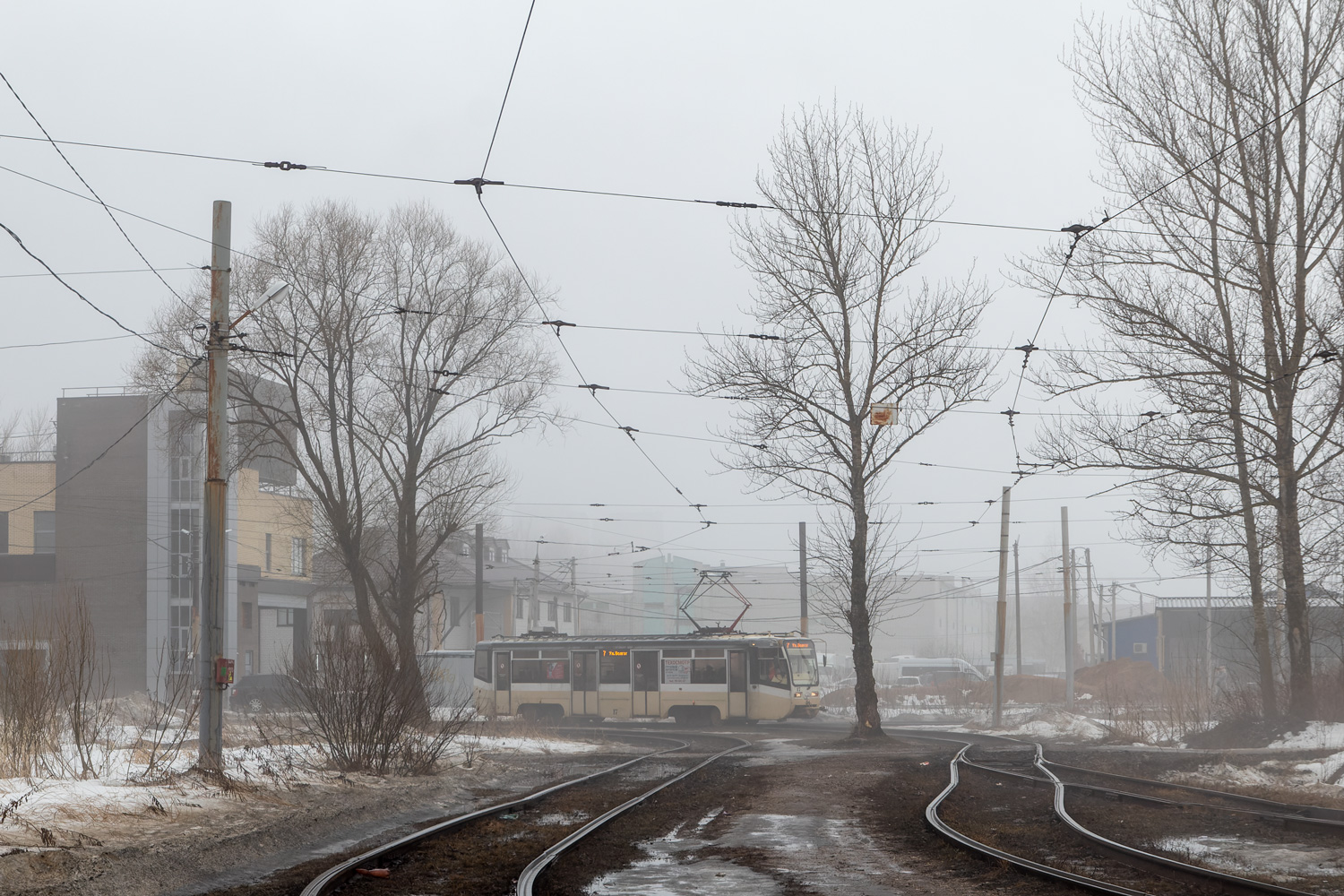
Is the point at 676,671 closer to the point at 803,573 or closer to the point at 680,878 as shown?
the point at 803,573

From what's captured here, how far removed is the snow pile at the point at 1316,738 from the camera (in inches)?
777

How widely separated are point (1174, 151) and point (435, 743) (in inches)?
698

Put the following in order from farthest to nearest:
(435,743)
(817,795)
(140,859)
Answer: (435,743) < (817,795) < (140,859)

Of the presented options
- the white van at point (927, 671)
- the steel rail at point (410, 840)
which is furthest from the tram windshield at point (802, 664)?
the white van at point (927, 671)

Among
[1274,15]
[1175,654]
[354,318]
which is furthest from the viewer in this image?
[1175,654]

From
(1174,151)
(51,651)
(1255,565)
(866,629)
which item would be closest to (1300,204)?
(1174,151)

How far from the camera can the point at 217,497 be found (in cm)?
1457

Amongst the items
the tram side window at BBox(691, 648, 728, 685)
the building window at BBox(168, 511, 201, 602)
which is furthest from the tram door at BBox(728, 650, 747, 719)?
the building window at BBox(168, 511, 201, 602)

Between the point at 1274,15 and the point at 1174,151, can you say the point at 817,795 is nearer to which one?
the point at 1174,151

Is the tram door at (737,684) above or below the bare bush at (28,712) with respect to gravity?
below

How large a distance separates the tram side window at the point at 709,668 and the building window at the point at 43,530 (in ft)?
118

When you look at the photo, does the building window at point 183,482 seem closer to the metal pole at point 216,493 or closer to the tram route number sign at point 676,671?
the tram route number sign at point 676,671

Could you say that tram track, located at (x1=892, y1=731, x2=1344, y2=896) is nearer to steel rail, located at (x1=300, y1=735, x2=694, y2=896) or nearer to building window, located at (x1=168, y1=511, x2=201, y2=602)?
steel rail, located at (x1=300, y1=735, x2=694, y2=896)

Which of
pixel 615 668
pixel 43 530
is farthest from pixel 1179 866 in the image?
pixel 43 530
